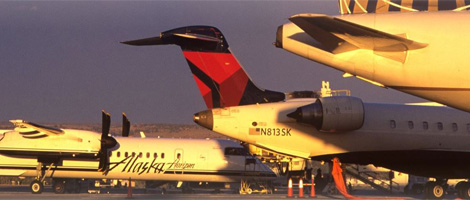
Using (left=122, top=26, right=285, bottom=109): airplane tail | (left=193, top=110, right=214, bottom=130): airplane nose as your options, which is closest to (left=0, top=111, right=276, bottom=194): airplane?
(left=122, top=26, right=285, bottom=109): airplane tail

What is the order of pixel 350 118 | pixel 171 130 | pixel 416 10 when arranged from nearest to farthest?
pixel 416 10 → pixel 350 118 → pixel 171 130

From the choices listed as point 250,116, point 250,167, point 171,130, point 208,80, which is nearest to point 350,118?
point 250,116

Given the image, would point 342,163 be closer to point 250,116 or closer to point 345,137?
point 345,137

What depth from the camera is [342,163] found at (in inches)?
1101

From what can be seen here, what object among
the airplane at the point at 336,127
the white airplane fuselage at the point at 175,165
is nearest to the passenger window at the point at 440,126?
the airplane at the point at 336,127

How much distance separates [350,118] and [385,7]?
16592 millimetres

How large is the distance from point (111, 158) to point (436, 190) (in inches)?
588

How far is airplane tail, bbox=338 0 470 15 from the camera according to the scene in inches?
381

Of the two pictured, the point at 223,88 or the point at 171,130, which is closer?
the point at 223,88

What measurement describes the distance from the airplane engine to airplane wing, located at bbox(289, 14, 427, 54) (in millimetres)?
15824

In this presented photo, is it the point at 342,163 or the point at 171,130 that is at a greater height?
the point at 171,130

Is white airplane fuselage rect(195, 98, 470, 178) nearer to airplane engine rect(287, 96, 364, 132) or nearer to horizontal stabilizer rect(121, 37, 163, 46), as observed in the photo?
airplane engine rect(287, 96, 364, 132)

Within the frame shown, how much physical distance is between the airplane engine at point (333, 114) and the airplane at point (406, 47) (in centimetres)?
1562

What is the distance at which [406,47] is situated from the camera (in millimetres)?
9773
